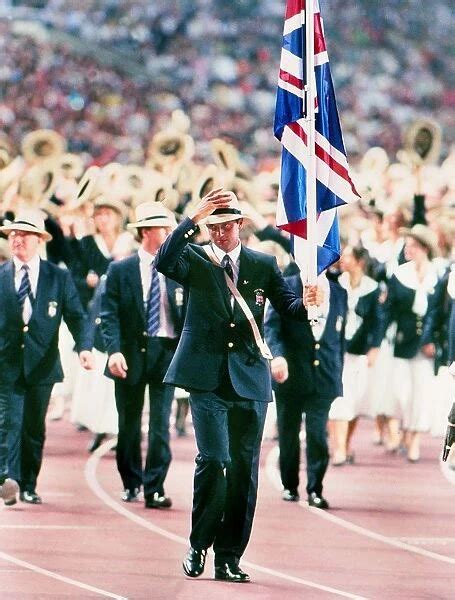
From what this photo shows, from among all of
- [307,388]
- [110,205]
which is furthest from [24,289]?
[110,205]

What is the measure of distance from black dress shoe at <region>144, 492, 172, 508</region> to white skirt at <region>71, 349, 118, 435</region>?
3.61 m

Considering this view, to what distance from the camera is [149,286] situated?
39.9 feet

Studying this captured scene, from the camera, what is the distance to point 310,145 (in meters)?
9.22

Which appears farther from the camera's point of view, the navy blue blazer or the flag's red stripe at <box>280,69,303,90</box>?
the navy blue blazer

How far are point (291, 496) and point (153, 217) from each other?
225cm

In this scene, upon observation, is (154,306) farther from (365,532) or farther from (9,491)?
(365,532)

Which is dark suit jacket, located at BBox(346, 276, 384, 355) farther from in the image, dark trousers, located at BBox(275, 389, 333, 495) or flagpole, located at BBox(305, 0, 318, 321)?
flagpole, located at BBox(305, 0, 318, 321)

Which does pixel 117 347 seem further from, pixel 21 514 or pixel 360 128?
pixel 360 128

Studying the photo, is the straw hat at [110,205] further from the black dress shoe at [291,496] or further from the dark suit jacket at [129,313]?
the black dress shoe at [291,496]

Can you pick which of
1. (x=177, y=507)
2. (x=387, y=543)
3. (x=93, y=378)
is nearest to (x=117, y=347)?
(x=177, y=507)

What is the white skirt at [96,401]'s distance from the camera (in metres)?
15.7

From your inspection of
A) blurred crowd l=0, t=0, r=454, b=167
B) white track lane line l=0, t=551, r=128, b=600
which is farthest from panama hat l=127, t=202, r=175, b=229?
blurred crowd l=0, t=0, r=454, b=167

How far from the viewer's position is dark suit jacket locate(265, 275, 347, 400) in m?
12.5

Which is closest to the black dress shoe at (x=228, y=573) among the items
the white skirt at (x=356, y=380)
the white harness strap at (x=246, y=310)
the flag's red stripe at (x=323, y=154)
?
the white harness strap at (x=246, y=310)
